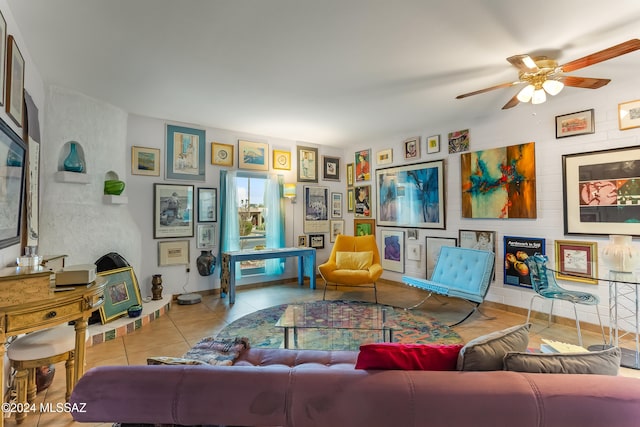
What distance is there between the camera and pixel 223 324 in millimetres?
3564

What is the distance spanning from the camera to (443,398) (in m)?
0.99

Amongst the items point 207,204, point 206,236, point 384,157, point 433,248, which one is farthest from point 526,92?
point 206,236

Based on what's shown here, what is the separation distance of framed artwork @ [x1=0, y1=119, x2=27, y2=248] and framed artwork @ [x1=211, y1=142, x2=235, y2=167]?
9.17ft

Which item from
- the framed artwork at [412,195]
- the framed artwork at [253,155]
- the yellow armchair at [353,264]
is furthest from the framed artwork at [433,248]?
the framed artwork at [253,155]

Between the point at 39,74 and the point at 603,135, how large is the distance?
19.5 feet

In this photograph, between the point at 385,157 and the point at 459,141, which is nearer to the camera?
the point at 459,141

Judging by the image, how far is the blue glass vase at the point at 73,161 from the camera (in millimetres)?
3394

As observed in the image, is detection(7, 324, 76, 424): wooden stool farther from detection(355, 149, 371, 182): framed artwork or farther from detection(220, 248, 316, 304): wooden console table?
detection(355, 149, 371, 182): framed artwork

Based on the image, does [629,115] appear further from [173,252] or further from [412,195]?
[173,252]

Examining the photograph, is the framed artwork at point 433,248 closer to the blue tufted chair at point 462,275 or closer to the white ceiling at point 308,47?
the blue tufted chair at point 462,275

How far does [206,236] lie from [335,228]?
8.79 ft

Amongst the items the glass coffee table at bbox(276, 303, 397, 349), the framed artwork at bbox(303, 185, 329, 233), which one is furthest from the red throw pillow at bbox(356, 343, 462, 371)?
the framed artwork at bbox(303, 185, 329, 233)

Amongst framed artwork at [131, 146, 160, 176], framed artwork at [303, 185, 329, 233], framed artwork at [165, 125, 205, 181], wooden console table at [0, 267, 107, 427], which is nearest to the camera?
wooden console table at [0, 267, 107, 427]

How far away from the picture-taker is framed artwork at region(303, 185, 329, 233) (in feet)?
20.0
